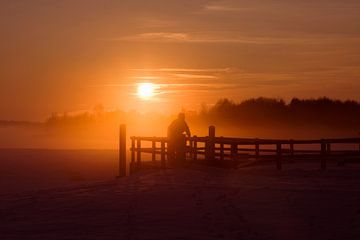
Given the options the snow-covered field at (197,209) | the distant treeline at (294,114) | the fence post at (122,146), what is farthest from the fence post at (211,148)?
the distant treeline at (294,114)

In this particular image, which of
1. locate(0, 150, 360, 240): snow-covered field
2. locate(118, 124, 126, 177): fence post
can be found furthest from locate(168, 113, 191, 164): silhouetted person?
locate(118, 124, 126, 177): fence post

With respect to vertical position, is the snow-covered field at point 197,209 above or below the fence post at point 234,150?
below

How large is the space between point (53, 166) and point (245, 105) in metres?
48.8

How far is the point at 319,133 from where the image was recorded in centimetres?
8875

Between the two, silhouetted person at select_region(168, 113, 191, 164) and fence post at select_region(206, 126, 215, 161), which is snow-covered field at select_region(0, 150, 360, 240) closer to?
fence post at select_region(206, 126, 215, 161)

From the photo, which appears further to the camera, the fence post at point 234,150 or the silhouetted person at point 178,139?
the silhouetted person at point 178,139

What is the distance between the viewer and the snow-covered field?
12320 millimetres

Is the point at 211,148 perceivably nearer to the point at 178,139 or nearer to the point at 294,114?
the point at 178,139

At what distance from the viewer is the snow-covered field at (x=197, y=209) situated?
12.3 m

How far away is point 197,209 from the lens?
14.3 meters

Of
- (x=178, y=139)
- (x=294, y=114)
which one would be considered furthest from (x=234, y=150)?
(x=294, y=114)

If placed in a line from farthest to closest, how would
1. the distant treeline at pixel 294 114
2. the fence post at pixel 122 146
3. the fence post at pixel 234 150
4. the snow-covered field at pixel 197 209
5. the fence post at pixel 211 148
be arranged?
the distant treeline at pixel 294 114
the fence post at pixel 122 146
the fence post at pixel 211 148
the fence post at pixel 234 150
the snow-covered field at pixel 197 209

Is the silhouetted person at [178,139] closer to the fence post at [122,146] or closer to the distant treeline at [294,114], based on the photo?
the fence post at [122,146]

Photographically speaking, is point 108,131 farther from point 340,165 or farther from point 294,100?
point 340,165
